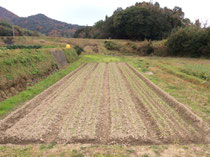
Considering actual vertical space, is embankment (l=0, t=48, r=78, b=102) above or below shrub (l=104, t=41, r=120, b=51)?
below

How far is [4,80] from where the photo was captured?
9648 millimetres

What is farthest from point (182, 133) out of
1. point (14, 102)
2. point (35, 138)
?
point (14, 102)

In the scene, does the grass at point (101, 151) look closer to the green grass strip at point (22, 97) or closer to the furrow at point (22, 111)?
the furrow at point (22, 111)

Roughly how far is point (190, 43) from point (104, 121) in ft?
110

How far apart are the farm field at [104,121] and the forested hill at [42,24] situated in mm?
92871

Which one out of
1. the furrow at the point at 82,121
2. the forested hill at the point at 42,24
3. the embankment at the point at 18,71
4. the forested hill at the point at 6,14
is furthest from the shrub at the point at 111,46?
the forested hill at the point at 6,14

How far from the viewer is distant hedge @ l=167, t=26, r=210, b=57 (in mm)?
32781

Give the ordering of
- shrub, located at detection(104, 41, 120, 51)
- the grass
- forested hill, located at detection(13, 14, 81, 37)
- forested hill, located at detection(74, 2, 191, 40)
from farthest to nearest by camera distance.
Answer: forested hill, located at detection(13, 14, 81, 37), forested hill, located at detection(74, 2, 191, 40), shrub, located at detection(104, 41, 120, 51), the grass

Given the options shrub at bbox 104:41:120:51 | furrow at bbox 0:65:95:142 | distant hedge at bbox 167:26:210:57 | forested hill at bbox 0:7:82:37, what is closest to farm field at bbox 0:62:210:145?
furrow at bbox 0:65:95:142

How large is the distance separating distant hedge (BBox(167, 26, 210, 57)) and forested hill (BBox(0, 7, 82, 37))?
7409 centimetres

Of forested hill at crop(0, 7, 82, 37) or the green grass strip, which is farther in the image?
forested hill at crop(0, 7, 82, 37)

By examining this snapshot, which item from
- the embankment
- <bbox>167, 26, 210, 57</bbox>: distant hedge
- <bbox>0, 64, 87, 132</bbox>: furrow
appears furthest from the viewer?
<bbox>167, 26, 210, 57</bbox>: distant hedge

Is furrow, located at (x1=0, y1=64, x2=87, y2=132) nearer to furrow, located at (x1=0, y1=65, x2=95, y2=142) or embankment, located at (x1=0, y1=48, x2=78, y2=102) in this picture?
furrow, located at (x1=0, y1=65, x2=95, y2=142)

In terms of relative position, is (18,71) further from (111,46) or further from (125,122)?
(111,46)
